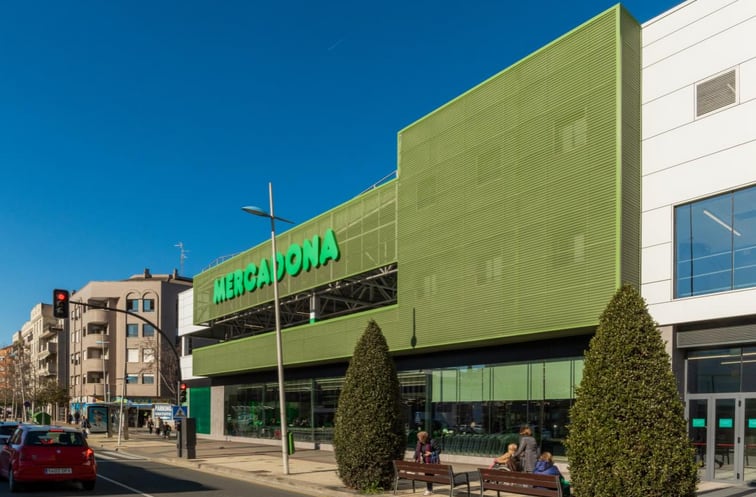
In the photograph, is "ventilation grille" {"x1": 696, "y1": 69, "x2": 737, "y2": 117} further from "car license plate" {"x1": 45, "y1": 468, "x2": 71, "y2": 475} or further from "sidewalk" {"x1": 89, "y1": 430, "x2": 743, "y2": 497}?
"car license plate" {"x1": 45, "y1": 468, "x2": 71, "y2": 475}

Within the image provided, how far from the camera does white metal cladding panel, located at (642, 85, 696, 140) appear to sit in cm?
1817

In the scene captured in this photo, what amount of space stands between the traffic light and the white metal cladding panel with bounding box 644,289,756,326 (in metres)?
20.2

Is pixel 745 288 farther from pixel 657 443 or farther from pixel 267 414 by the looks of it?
pixel 267 414

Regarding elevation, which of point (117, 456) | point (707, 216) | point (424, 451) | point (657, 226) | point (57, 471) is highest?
point (707, 216)

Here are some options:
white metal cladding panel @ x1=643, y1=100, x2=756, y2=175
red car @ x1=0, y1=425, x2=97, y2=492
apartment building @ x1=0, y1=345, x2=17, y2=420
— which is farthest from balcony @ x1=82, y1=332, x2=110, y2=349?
Result: white metal cladding panel @ x1=643, y1=100, x2=756, y2=175

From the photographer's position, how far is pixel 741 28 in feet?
56.3

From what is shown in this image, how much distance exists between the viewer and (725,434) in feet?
56.5

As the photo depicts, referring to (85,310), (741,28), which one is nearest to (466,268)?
(741,28)

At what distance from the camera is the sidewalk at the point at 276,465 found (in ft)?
58.0

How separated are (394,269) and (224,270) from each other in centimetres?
1800

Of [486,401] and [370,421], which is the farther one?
[486,401]

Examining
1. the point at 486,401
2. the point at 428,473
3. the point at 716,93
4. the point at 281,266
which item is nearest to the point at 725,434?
the point at 428,473

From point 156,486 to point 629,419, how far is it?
40.6 feet

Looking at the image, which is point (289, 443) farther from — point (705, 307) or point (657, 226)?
point (705, 307)
